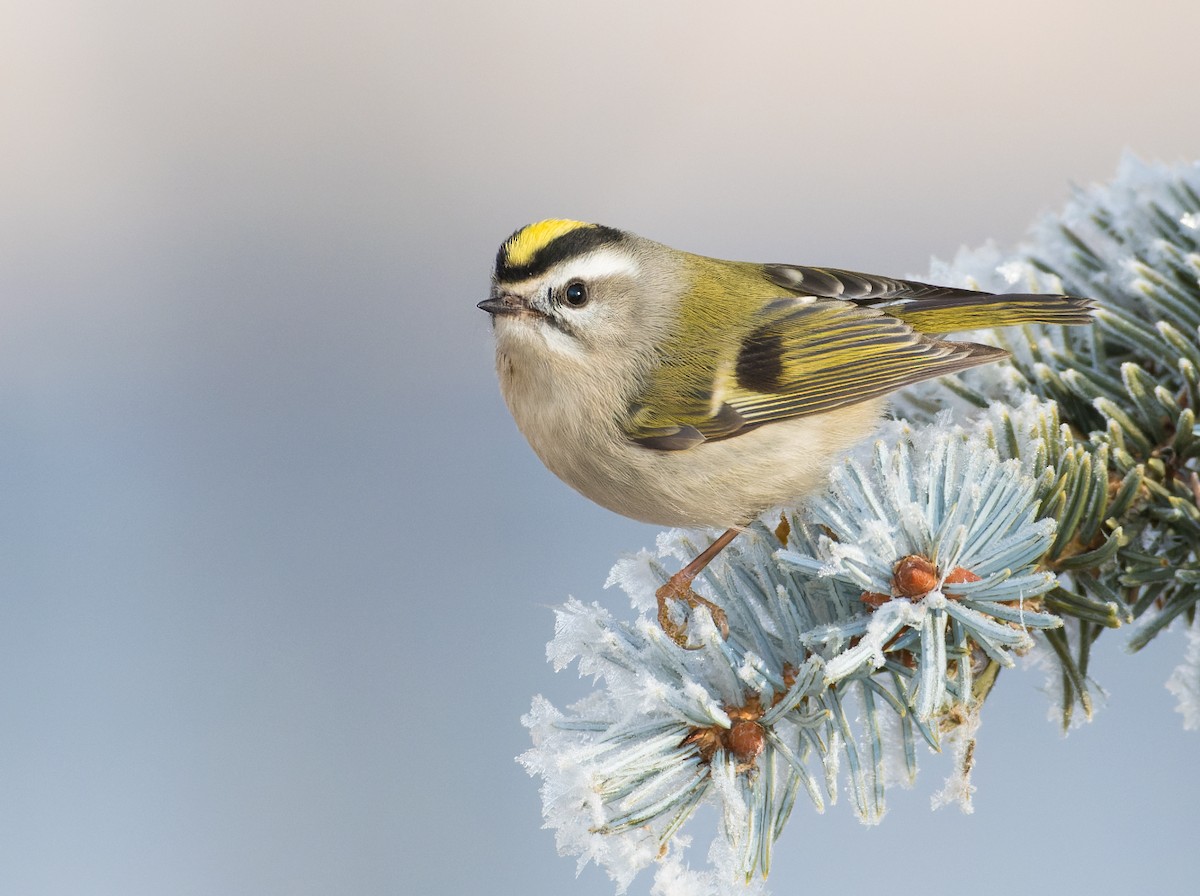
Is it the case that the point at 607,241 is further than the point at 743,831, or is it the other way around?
the point at 607,241

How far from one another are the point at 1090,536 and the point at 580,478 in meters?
0.48

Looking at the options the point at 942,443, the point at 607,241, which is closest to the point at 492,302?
the point at 607,241

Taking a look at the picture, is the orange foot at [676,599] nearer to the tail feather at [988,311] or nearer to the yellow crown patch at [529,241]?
the tail feather at [988,311]

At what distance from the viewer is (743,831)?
59 centimetres

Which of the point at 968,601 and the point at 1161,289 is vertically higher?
the point at 1161,289

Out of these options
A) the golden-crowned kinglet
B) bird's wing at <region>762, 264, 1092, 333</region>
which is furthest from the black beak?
bird's wing at <region>762, 264, 1092, 333</region>

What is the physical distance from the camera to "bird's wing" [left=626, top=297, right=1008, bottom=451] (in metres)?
1.02

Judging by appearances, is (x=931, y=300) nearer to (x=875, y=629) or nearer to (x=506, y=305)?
(x=506, y=305)

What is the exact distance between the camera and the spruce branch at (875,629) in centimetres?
58

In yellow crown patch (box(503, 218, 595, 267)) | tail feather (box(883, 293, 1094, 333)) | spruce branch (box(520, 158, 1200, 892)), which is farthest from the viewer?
yellow crown patch (box(503, 218, 595, 267))

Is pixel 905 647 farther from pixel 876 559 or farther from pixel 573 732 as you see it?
pixel 573 732

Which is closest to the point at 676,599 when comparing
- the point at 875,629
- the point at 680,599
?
the point at 680,599

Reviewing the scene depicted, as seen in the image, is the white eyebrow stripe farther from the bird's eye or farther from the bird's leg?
the bird's leg

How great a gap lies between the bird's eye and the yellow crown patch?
0.18ft
